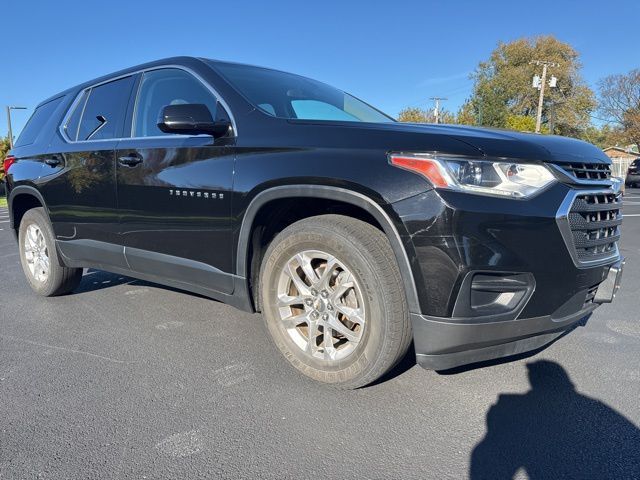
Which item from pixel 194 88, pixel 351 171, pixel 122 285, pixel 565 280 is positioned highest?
pixel 194 88

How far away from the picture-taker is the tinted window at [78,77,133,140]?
3754 mm

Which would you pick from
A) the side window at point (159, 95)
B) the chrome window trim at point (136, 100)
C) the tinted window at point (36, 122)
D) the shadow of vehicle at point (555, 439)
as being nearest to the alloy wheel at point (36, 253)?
the tinted window at point (36, 122)

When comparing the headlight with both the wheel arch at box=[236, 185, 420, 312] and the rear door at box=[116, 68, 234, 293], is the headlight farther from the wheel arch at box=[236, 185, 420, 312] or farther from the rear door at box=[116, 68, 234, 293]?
the rear door at box=[116, 68, 234, 293]

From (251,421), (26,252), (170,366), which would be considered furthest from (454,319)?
(26,252)

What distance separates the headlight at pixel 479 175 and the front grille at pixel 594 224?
0.83 ft

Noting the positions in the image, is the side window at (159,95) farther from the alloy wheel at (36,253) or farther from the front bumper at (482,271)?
the front bumper at (482,271)

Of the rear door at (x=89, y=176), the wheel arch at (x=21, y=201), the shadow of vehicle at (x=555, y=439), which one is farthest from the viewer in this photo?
the wheel arch at (x=21, y=201)

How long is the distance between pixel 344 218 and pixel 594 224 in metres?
1.20

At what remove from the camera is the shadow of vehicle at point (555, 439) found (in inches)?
76.7

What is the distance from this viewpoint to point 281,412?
2416 mm

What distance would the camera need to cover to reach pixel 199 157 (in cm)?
299

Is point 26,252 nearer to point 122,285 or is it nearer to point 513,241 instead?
point 122,285

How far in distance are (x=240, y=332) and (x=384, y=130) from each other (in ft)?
6.23

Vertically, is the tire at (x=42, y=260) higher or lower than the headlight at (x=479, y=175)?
lower
